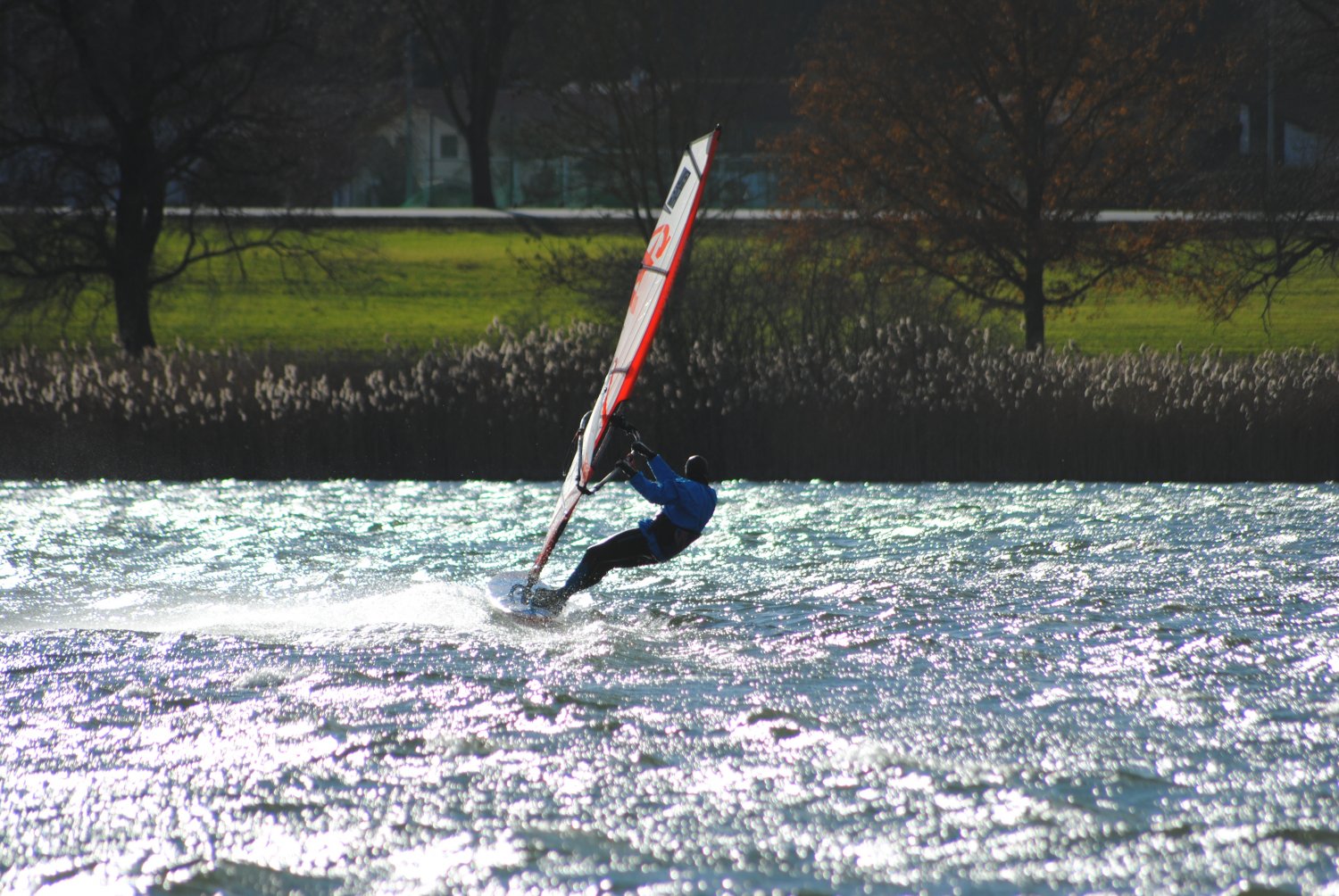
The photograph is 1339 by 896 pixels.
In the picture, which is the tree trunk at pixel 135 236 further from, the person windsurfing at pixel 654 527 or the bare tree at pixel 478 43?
the person windsurfing at pixel 654 527

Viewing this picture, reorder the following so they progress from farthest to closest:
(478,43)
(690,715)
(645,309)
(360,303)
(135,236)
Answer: (478,43) → (360,303) → (135,236) → (645,309) → (690,715)

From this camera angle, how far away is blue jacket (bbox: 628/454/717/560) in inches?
360

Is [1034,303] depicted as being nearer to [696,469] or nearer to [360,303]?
[696,469]

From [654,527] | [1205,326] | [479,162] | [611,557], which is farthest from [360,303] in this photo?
[654,527]

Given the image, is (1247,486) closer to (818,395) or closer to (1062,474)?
(1062,474)

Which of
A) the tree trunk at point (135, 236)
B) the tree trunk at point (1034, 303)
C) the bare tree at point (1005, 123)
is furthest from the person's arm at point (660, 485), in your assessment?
the tree trunk at point (135, 236)

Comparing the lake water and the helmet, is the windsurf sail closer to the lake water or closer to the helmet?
the helmet

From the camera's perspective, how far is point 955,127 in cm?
1948

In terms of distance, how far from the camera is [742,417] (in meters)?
16.2

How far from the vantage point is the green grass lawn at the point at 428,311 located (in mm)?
25078

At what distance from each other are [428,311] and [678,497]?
22.7 meters

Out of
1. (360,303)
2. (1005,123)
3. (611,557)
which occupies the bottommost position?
(611,557)

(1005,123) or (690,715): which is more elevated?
(1005,123)

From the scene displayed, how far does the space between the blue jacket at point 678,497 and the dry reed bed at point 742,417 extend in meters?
6.74
